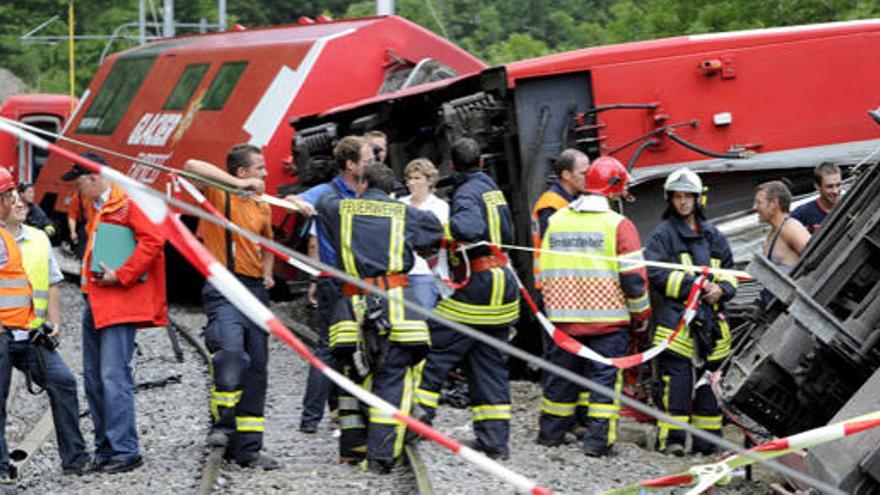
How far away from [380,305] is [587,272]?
1542mm

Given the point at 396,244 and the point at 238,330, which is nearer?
the point at 396,244

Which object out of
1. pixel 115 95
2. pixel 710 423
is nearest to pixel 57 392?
pixel 710 423

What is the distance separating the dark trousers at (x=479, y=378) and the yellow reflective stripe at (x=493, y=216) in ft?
1.85

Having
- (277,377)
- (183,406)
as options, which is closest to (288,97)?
(277,377)

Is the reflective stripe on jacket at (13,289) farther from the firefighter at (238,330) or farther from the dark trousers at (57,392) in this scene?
the firefighter at (238,330)

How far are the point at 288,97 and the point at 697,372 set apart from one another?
7.90 m

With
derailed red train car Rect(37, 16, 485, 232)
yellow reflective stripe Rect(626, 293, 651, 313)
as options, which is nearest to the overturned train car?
yellow reflective stripe Rect(626, 293, 651, 313)

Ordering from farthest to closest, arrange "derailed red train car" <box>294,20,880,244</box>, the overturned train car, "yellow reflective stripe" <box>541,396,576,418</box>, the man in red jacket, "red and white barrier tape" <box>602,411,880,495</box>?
"derailed red train car" <box>294,20,880,244</box>
"yellow reflective stripe" <box>541,396,576,418</box>
the man in red jacket
the overturned train car
"red and white barrier tape" <box>602,411,880,495</box>

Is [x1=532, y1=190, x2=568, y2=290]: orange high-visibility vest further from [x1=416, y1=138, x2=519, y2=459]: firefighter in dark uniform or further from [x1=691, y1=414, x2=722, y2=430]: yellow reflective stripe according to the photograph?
[x1=691, y1=414, x2=722, y2=430]: yellow reflective stripe

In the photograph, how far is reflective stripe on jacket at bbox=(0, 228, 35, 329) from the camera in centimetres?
868

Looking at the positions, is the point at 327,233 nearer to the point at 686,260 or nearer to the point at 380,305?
the point at 380,305

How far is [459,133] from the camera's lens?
12555mm

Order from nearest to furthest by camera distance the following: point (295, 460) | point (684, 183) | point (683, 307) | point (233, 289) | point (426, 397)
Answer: point (233, 289)
point (295, 460)
point (684, 183)
point (683, 307)
point (426, 397)

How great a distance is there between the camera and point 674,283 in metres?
9.49
